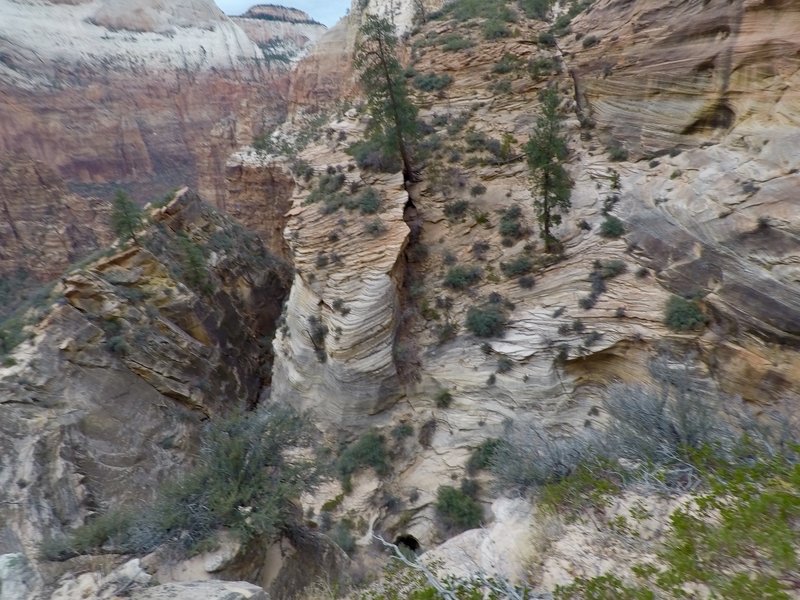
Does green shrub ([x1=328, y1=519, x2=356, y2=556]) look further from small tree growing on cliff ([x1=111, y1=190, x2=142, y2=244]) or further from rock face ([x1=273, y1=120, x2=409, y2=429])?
small tree growing on cliff ([x1=111, y1=190, x2=142, y2=244])

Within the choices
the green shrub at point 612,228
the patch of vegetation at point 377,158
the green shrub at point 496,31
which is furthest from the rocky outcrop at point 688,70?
the patch of vegetation at point 377,158

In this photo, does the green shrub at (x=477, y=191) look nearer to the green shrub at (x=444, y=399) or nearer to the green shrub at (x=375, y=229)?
the green shrub at (x=375, y=229)

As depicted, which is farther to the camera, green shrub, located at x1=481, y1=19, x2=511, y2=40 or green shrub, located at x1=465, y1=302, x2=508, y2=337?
green shrub, located at x1=481, y1=19, x2=511, y2=40

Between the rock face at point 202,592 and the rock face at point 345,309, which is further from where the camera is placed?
the rock face at point 345,309

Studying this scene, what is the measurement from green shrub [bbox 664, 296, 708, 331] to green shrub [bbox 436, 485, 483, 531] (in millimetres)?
6398

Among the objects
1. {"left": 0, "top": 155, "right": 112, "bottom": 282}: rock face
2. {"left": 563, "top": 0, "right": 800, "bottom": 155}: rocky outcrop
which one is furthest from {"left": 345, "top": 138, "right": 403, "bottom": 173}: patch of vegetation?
{"left": 0, "top": 155, "right": 112, "bottom": 282}: rock face

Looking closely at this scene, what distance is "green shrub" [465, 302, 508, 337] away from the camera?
1240 cm

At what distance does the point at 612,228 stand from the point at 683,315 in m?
3.33

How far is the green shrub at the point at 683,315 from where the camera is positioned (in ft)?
31.0

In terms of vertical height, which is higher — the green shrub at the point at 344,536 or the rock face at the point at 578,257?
the rock face at the point at 578,257

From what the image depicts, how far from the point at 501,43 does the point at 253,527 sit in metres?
19.6

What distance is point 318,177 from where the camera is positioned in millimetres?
17047

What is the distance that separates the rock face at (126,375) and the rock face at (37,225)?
2314 centimetres

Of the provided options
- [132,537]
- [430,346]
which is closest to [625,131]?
[430,346]
